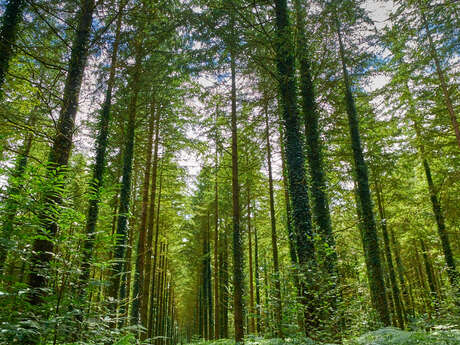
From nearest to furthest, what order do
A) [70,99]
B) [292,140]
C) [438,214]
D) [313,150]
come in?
[70,99], [292,140], [313,150], [438,214]

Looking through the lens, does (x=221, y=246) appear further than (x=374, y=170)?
Yes

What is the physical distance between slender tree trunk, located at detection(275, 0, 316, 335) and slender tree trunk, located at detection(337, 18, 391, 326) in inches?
85.7

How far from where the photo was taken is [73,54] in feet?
18.8

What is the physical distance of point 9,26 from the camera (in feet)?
19.6

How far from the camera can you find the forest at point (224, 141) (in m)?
3.64

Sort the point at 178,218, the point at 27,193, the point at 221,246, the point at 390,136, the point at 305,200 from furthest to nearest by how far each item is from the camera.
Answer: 1. the point at 221,246
2. the point at 178,218
3. the point at 390,136
4. the point at 305,200
5. the point at 27,193

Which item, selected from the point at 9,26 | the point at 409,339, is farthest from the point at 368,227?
the point at 9,26

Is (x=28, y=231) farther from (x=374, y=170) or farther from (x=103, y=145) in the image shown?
(x=374, y=170)

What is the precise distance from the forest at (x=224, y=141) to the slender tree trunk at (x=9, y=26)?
0.12ft

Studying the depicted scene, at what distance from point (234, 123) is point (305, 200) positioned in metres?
5.86

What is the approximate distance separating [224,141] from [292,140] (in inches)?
199

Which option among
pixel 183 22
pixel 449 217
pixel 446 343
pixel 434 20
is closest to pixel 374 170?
pixel 449 217

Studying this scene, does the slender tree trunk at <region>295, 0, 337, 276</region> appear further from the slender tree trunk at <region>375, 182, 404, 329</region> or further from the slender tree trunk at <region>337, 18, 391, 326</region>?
the slender tree trunk at <region>375, 182, 404, 329</region>

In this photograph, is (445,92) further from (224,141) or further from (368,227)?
(224,141)
